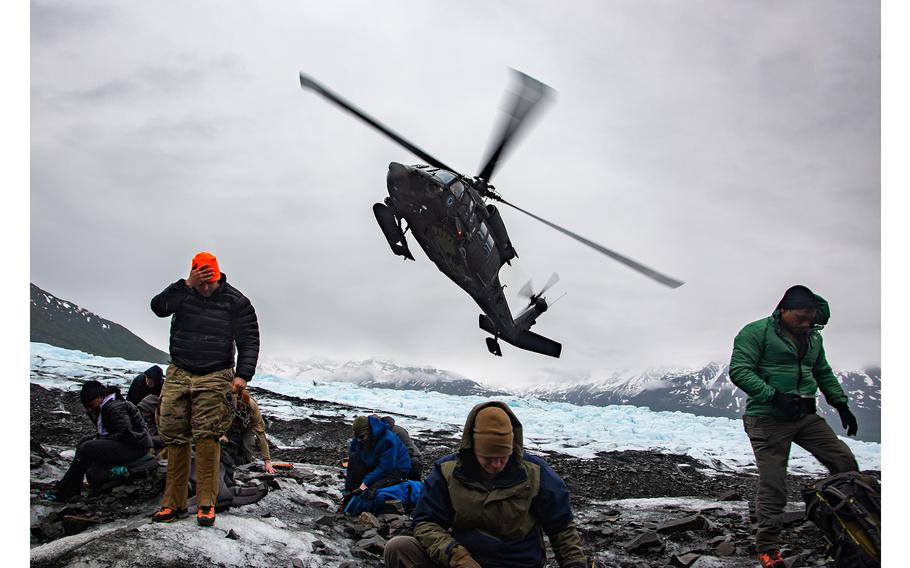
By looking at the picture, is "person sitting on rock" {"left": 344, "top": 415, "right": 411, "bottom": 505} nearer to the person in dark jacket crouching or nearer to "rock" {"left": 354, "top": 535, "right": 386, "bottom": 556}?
"rock" {"left": 354, "top": 535, "right": 386, "bottom": 556}

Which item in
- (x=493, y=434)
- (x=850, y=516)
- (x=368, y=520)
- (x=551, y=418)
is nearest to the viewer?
(x=493, y=434)

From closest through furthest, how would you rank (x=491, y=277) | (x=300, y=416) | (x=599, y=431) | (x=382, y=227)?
(x=382, y=227)
(x=491, y=277)
(x=300, y=416)
(x=599, y=431)

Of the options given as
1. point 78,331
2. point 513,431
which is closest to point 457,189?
point 513,431

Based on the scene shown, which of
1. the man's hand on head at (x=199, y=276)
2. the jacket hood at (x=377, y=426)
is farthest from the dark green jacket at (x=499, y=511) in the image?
the jacket hood at (x=377, y=426)

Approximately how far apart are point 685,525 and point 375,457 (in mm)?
2851

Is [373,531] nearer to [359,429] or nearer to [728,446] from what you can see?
[359,429]

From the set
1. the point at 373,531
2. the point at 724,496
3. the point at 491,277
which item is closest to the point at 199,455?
the point at 373,531

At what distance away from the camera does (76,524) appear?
4.04 m

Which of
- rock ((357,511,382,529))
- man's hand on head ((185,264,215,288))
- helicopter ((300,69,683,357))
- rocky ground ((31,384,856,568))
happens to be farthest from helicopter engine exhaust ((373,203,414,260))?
man's hand on head ((185,264,215,288))

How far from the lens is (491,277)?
1127 cm

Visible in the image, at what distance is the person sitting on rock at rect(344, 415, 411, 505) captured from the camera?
5.64 m

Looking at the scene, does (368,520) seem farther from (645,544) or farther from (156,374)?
(156,374)

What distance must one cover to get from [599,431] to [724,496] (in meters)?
11.5

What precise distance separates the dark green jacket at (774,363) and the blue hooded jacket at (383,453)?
10.5ft
